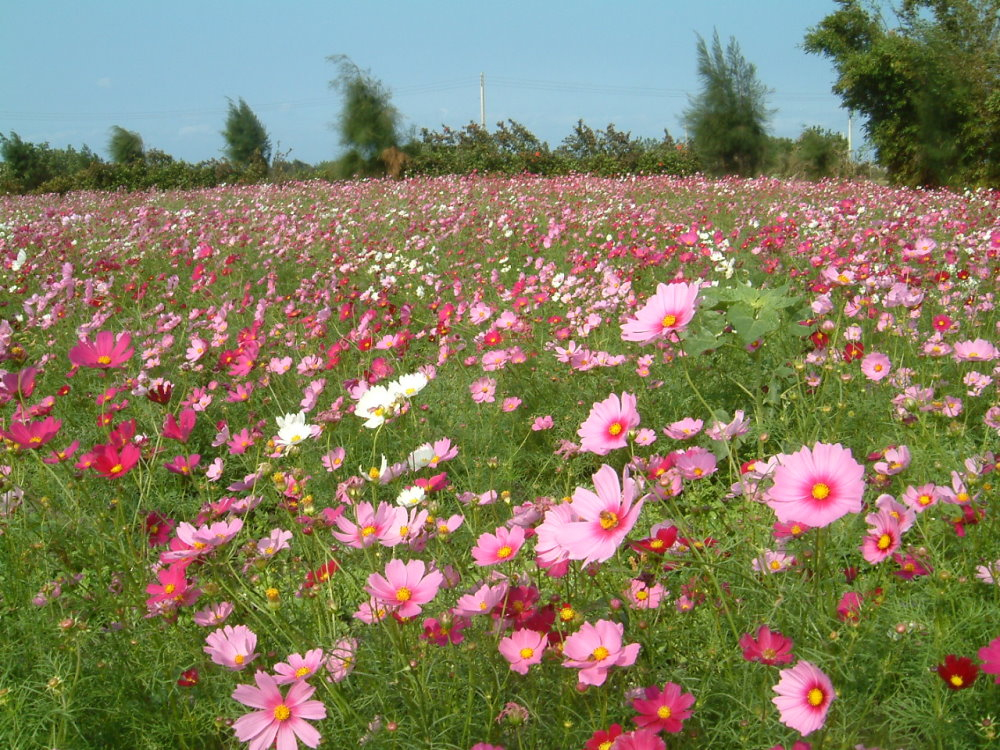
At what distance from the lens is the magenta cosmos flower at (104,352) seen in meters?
1.29

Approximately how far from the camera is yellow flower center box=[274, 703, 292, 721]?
0.81m

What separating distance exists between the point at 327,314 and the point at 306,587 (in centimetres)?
166

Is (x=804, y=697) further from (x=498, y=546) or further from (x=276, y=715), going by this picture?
(x=276, y=715)

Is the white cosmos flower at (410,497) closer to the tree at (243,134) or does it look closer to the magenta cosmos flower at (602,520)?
the magenta cosmos flower at (602,520)

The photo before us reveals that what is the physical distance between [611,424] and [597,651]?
0.97 feet

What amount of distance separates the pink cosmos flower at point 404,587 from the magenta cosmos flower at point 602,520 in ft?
0.61

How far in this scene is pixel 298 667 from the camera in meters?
0.88

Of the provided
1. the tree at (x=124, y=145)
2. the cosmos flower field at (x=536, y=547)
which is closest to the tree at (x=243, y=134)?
the tree at (x=124, y=145)

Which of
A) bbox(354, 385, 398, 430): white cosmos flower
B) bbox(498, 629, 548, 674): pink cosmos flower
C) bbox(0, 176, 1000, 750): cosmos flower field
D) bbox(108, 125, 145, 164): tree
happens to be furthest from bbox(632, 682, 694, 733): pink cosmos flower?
bbox(108, 125, 145, 164): tree

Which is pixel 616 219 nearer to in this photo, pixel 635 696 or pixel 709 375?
pixel 709 375

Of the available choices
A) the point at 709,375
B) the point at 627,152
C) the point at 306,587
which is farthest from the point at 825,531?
the point at 627,152

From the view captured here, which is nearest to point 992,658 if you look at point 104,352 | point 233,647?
point 233,647

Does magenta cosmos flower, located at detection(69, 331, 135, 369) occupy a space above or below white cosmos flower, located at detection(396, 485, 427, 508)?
above

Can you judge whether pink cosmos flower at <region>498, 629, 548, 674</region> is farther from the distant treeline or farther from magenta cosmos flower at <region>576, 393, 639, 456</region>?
the distant treeline
